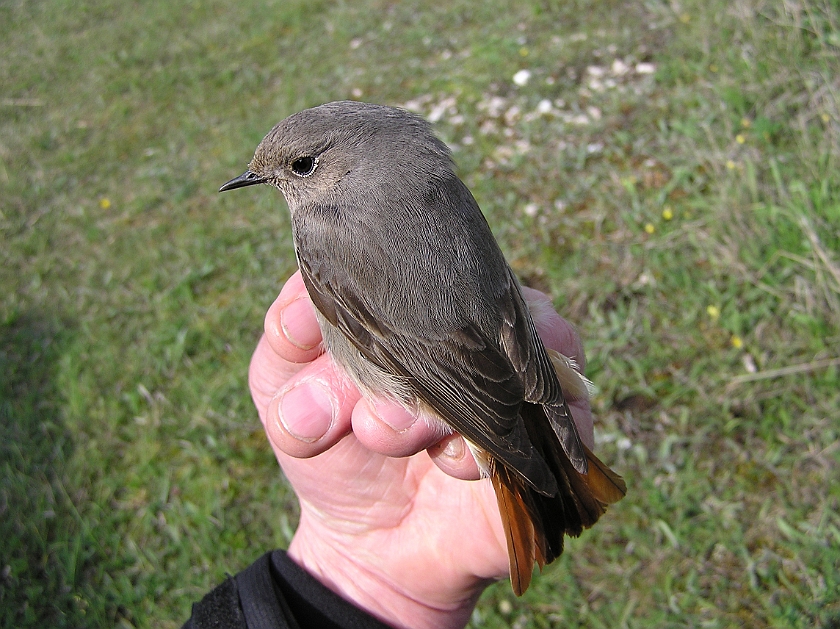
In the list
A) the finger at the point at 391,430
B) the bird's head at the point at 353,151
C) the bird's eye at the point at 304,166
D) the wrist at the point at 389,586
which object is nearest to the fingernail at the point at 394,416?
the finger at the point at 391,430

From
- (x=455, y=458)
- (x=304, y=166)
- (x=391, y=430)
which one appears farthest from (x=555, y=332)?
(x=304, y=166)

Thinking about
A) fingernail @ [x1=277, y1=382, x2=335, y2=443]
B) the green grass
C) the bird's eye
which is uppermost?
the bird's eye

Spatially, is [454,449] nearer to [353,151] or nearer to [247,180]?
[353,151]

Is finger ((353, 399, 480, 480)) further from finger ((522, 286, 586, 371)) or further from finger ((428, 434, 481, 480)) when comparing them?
finger ((522, 286, 586, 371))

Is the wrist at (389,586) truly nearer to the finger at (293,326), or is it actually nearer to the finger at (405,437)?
the finger at (405,437)

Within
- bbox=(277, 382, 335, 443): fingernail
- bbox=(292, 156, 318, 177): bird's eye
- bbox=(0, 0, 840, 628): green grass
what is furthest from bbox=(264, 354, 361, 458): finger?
bbox=(0, 0, 840, 628): green grass

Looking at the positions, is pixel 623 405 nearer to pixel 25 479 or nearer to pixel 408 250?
pixel 408 250

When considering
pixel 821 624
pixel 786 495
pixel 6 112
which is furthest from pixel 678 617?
pixel 6 112
